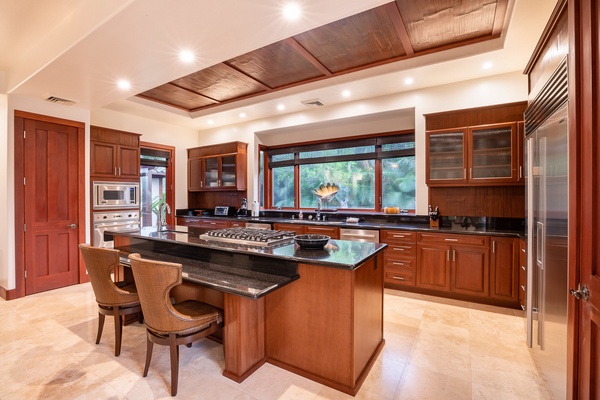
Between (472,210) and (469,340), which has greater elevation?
(472,210)

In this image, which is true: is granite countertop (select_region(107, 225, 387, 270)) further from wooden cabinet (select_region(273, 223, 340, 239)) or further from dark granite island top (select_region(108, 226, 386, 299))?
wooden cabinet (select_region(273, 223, 340, 239))

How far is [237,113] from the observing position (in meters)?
5.30

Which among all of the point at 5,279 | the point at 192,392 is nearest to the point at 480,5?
the point at 192,392

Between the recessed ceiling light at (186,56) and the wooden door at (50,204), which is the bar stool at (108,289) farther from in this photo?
the wooden door at (50,204)

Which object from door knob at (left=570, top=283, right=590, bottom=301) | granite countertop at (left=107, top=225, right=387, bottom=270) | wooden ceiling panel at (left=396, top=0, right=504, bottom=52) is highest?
wooden ceiling panel at (left=396, top=0, right=504, bottom=52)

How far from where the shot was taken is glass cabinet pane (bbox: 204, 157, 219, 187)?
6.01 metres

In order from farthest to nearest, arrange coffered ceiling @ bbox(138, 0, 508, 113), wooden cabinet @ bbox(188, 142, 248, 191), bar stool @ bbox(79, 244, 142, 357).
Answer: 1. wooden cabinet @ bbox(188, 142, 248, 191)
2. coffered ceiling @ bbox(138, 0, 508, 113)
3. bar stool @ bbox(79, 244, 142, 357)

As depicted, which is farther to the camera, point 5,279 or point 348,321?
point 5,279

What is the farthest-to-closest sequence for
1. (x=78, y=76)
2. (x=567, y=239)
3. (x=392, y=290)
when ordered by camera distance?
(x=392, y=290)
(x=78, y=76)
(x=567, y=239)

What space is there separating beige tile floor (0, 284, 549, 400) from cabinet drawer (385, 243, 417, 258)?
32.7 inches

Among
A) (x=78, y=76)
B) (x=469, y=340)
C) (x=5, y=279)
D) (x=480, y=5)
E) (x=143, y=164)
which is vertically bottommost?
(x=469, y=340)

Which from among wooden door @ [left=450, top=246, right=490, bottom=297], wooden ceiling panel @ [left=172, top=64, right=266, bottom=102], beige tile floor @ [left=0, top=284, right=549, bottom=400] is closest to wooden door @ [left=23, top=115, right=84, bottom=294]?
beige tile floor @ [left=0, top=284, right=549, bottom=400]

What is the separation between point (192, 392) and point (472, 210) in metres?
3.82

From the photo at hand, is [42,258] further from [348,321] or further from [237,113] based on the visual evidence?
[348,321]
